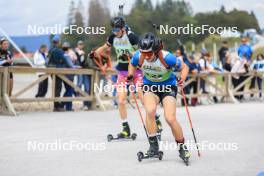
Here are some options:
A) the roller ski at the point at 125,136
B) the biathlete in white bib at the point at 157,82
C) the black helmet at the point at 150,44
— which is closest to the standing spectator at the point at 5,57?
the roller ski at the point at 125,136

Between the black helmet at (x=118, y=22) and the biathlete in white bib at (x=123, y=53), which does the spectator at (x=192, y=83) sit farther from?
the black helmet at (x=118, y=22)

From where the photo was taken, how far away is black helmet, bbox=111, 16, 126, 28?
10.6 metres

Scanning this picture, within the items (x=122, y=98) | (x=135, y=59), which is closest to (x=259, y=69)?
(x=122, y=98)

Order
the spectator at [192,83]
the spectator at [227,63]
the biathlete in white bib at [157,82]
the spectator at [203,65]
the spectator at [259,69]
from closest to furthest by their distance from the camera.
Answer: the biathlete in white bib at [157,82], the spectator at [192,83], the spectator at [203,65], the spectator at [227,63], the spectator at [259,69]

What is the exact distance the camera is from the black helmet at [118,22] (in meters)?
10.6

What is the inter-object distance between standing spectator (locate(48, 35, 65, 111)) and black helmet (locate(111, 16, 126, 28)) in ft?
19.8

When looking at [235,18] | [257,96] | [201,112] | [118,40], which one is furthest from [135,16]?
[118,40]

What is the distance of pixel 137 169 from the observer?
751cm

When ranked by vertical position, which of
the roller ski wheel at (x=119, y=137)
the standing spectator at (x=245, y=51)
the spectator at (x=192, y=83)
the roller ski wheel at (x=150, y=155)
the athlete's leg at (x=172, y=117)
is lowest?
the roller ski wheel at (x=150, y=155)

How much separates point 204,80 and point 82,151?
41.0ft

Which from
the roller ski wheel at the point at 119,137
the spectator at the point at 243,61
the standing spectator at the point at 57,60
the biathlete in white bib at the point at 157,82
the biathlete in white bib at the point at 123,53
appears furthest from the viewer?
the spectator at the point at 243,61

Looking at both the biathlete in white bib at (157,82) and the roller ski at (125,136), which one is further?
the roller ski at (125,136)

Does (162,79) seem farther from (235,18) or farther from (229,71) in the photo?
(235,18)

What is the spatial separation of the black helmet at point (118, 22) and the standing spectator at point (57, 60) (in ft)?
19.8
